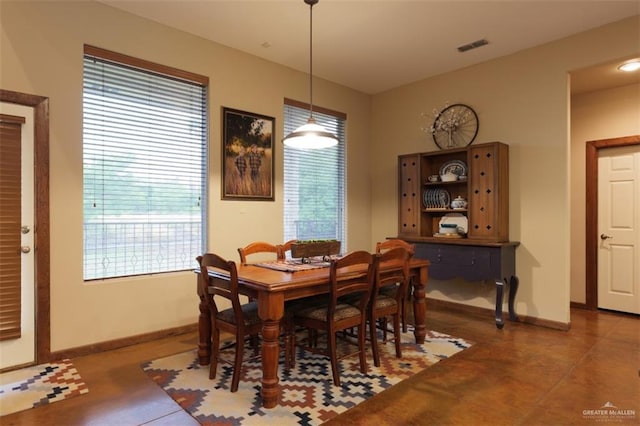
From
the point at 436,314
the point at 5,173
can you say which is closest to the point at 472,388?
the point at 436,314

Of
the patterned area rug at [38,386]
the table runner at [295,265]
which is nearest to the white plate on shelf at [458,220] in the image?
the table runner at [295,265]

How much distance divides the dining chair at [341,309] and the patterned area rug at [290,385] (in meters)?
0.14

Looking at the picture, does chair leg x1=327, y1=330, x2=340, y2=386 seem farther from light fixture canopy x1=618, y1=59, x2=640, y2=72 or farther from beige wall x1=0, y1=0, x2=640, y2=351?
light fixture canopy x1=618, y1=59, x2=640, y2=72

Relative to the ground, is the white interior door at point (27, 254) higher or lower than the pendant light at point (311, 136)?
lower

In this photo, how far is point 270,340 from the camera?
223 centimetres

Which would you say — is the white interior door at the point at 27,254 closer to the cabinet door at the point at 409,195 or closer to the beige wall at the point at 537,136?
the cabinet door at the point at 409,195

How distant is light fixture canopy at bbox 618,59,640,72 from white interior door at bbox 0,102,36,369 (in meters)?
5.30

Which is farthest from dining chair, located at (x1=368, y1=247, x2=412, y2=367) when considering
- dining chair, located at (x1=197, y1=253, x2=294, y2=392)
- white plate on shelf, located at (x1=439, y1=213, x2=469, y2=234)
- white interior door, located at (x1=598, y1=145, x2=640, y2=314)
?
white interior door, located at (x1=598, y1=145, x2=640, y2=314)

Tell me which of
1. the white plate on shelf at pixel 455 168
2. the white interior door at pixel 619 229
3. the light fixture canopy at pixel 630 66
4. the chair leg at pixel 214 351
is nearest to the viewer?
the chair leg at pixel 214 351

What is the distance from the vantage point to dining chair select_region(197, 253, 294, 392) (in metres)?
2.30

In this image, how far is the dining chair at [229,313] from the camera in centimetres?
230

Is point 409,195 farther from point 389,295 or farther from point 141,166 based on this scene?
point 141,166

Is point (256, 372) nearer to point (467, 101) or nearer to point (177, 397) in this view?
point (177, 397)

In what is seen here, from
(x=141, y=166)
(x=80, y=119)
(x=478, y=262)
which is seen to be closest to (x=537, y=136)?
(x=478, y=262)
